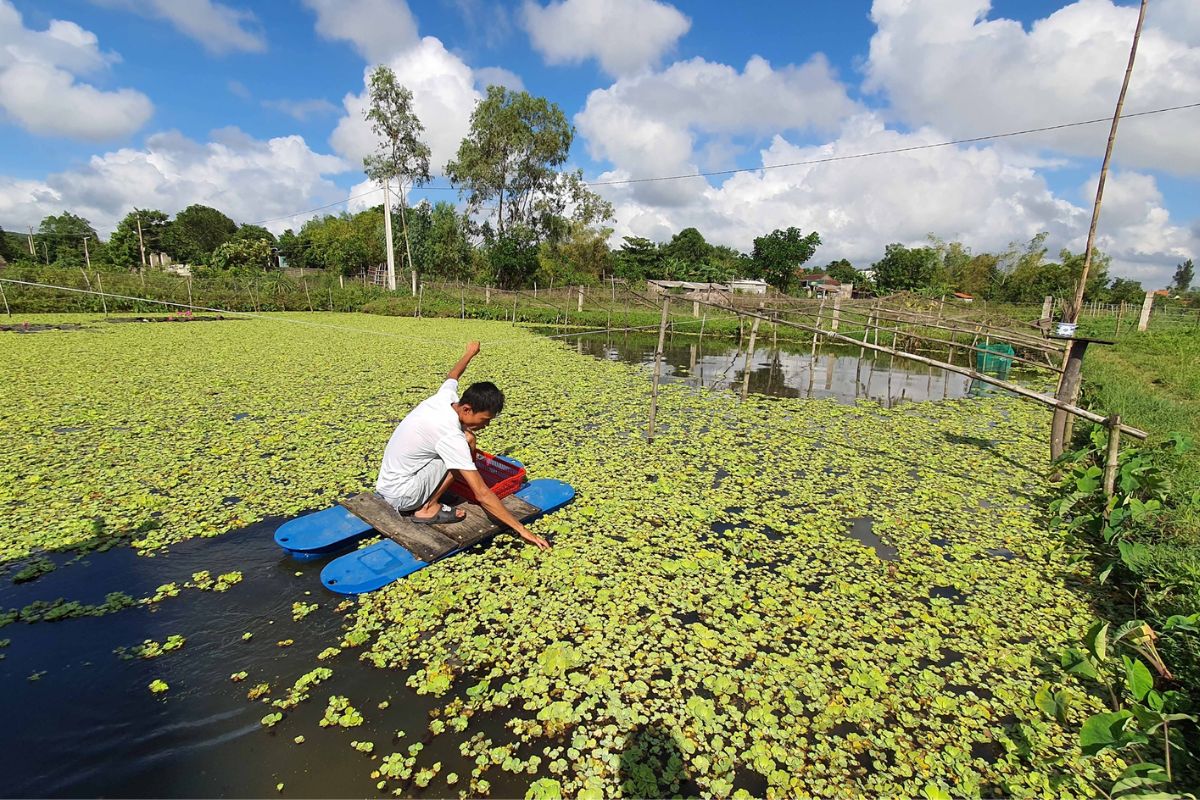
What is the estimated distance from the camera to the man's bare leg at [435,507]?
130 inches

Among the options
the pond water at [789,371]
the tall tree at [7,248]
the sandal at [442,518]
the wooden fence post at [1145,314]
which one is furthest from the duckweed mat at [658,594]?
the tall tree at [7,248]

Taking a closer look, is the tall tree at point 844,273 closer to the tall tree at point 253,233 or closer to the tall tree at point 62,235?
the tall tree at point 253,233

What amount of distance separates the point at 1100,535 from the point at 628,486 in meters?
3.43

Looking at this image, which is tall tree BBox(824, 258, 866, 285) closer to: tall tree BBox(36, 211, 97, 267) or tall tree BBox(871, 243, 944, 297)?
tall tree BBox(871, 243, 944, 297)

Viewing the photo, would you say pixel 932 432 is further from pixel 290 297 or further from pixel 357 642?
pixel 290 297

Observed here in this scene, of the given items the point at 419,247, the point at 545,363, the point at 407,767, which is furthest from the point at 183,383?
the point at 419,247

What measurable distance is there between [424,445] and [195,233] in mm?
47576

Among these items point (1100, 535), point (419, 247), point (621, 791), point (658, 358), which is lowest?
point (621, 791)

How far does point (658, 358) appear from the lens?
527cm

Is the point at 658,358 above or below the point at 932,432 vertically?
above

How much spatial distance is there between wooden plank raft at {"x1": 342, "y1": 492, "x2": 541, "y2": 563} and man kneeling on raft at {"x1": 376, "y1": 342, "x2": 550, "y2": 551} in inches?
2.7

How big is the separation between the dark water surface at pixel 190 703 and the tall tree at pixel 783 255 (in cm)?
3665

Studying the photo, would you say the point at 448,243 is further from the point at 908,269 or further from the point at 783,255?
the point at 908,269

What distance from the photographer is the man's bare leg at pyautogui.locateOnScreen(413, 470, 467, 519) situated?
3.31m
